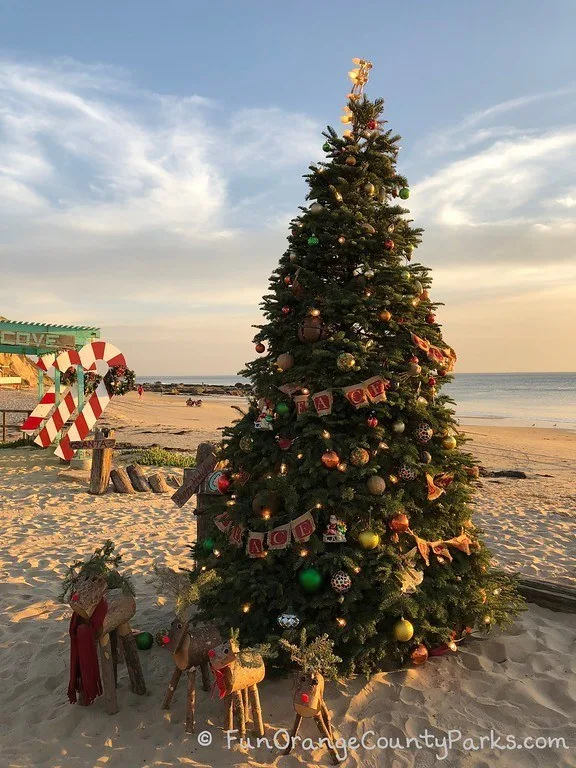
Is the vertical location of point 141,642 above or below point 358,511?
below

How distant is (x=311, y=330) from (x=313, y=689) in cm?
253

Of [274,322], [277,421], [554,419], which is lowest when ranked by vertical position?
[554,419]

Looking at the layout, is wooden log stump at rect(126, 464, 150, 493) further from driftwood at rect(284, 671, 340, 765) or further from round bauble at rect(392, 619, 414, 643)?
driftwood at rect(284, 671, 340, 765)

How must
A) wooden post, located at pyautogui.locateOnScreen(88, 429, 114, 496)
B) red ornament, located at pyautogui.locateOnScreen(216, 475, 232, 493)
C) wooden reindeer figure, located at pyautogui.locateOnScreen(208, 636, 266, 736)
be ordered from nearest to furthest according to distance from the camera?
1. wooden reindeer figure, located at pyautogui.locateOnScreen(208, 636, 266, 736)
2. red ornament, located at pyautogui.locateOnScreen(216, 475, 232, 493)
3. wooden post, located at pyautogui.locateOnScreen(88, 429, 114, 496)

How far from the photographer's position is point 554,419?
35.7 m

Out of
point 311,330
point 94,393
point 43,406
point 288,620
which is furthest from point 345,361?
point 43,406

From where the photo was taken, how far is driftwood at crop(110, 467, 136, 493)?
37.9ft

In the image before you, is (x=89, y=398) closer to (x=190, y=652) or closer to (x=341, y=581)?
(x=190, y=652)

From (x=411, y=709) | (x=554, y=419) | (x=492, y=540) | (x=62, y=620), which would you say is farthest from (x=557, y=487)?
(x=554, y=419)

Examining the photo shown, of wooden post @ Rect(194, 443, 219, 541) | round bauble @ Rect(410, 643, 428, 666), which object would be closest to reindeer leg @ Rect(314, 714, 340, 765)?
round bauble @ Rect(410, 643, 428, 666)

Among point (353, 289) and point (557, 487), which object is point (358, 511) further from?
point (557, 487)

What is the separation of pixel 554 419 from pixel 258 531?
36572 mm

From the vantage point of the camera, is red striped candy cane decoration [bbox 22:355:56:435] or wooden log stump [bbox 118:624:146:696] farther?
red striped candy cane decoration [bbox 22:355:56:435]

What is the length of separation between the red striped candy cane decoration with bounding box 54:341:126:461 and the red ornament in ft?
26.4
